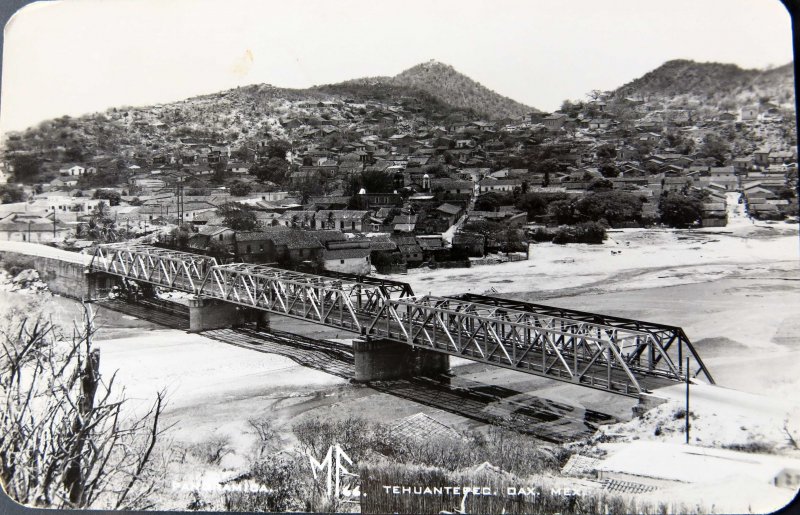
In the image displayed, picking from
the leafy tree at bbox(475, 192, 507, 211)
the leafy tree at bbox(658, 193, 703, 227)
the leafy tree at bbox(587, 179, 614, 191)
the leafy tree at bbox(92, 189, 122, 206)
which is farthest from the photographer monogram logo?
the leafy tree at bbox(92, 189, 122, 206)

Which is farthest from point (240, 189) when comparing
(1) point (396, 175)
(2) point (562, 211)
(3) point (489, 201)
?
(2) point (562, 211)

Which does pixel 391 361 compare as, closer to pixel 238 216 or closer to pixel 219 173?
pixel 238 216

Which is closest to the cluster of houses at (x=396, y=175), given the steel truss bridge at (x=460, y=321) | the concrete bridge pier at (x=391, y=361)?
the steel truss bridge at (x=460, y=321)

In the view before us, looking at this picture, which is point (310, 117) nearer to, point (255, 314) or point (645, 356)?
point (255, 314)

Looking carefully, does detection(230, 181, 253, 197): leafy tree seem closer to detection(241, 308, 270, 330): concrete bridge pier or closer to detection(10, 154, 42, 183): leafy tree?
detection(241, 308, 270, 330): concrete bridge pier

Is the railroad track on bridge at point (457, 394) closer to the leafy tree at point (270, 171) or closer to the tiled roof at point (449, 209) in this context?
the tiled roof at point (449, 209)
